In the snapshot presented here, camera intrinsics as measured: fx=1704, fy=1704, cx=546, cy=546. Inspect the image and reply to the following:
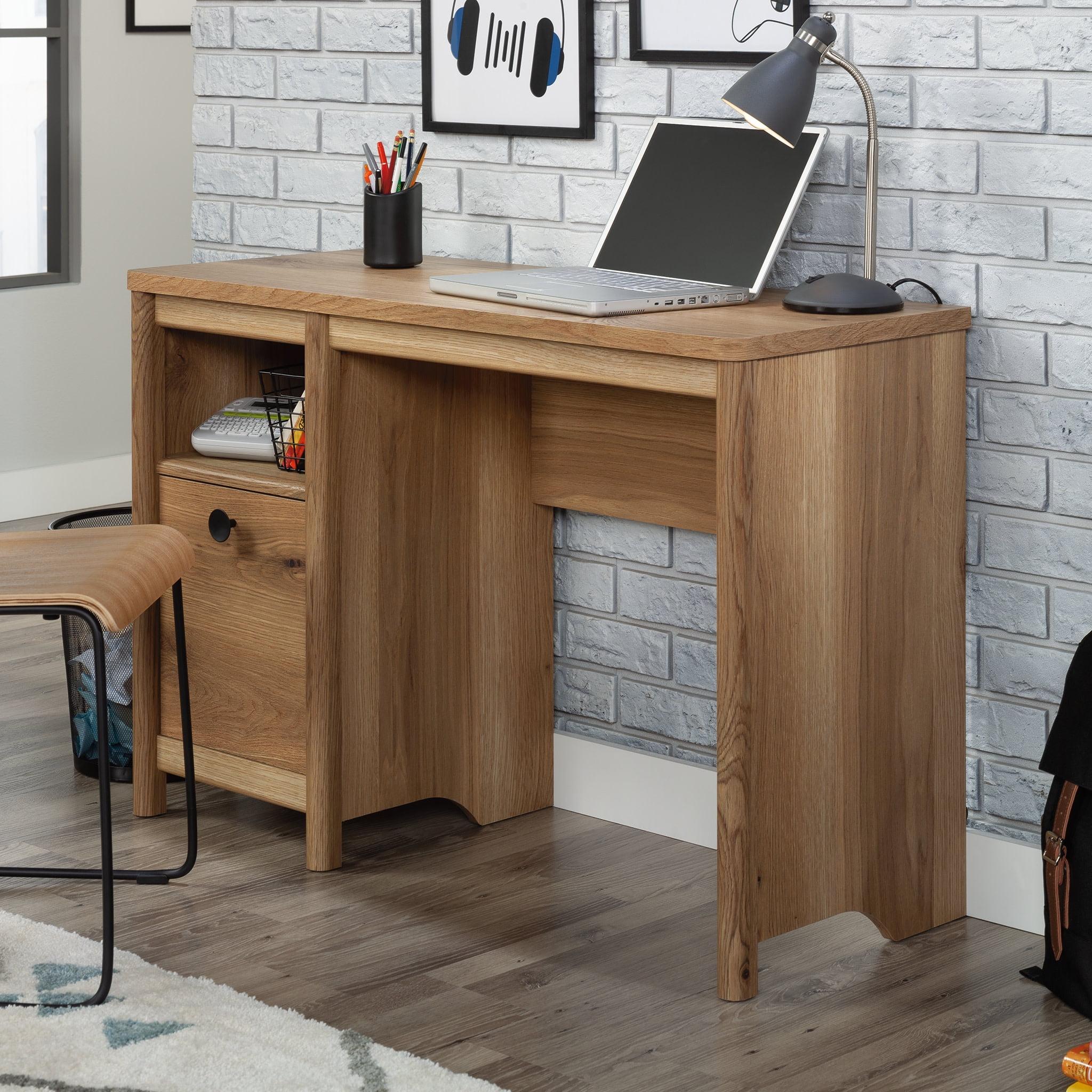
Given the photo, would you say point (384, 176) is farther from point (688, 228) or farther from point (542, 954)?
point (542, 954)

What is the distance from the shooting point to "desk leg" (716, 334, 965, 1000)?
197 centimetres

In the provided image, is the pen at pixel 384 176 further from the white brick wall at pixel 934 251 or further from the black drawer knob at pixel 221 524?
the black drawer knob at pixel 221 524

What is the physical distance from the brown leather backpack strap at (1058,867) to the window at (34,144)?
12.3ft

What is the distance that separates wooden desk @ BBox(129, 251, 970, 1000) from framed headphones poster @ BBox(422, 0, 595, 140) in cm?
26

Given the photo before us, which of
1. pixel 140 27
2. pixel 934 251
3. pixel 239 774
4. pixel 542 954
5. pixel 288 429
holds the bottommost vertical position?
pixel 542 954

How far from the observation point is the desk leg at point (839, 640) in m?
1.97

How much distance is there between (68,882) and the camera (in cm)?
240

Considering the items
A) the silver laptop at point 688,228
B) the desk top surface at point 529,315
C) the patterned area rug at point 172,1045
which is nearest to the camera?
the patterned area rug at point 172,1045

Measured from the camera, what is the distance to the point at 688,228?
2.39m

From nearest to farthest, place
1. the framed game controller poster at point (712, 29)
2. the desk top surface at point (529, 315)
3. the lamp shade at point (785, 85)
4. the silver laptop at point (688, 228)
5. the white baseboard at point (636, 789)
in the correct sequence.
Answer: the desk top surface at point (529, 315)
the lamp shade at point (785, 85)
the silver laptop at point (688, 228)
the framed game controller poster at point (712, 29)
the white baseboard at point (636, 789)

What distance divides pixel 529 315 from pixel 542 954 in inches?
32.1

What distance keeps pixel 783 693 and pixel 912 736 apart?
0.83ft

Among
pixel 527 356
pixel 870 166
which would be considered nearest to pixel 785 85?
pixel 870 166

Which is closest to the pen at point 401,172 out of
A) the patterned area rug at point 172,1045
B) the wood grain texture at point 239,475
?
the wood grain texture at point 239,475
